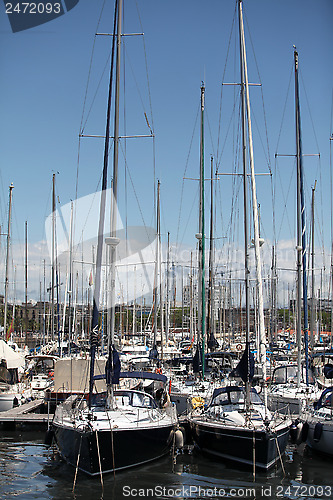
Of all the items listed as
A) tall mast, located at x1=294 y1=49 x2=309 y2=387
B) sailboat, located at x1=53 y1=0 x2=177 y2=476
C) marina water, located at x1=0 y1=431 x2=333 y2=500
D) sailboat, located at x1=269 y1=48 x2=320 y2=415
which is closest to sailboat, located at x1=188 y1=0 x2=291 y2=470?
marina water, located at x1=0 y1=431 x2=333 y2=500

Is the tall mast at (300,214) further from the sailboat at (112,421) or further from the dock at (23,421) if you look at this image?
the dock at (23,421)

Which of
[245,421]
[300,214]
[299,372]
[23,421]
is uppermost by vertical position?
[300,214]

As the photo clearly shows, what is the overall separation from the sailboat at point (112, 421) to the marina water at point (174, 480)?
501mm

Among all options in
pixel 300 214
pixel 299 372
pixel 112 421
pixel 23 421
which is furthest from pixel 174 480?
pixel 300 214

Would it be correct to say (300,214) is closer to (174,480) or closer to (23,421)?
Answer: (174,480)

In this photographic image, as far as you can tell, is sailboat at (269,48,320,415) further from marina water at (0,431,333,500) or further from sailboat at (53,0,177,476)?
sailboat at (53,0,177,476)

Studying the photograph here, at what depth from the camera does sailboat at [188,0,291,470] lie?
16719mm

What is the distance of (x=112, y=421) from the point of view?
55.1 feet

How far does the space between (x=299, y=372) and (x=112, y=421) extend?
33.6 feet

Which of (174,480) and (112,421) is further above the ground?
(112,421)

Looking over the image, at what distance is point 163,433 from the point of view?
59.0 ft

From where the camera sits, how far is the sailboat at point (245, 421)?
16719 mm

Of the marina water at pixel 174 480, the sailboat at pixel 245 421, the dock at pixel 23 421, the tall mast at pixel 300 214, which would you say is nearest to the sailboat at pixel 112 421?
the marina water at pixel 174 480

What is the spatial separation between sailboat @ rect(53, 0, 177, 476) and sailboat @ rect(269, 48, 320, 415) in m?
5.92
